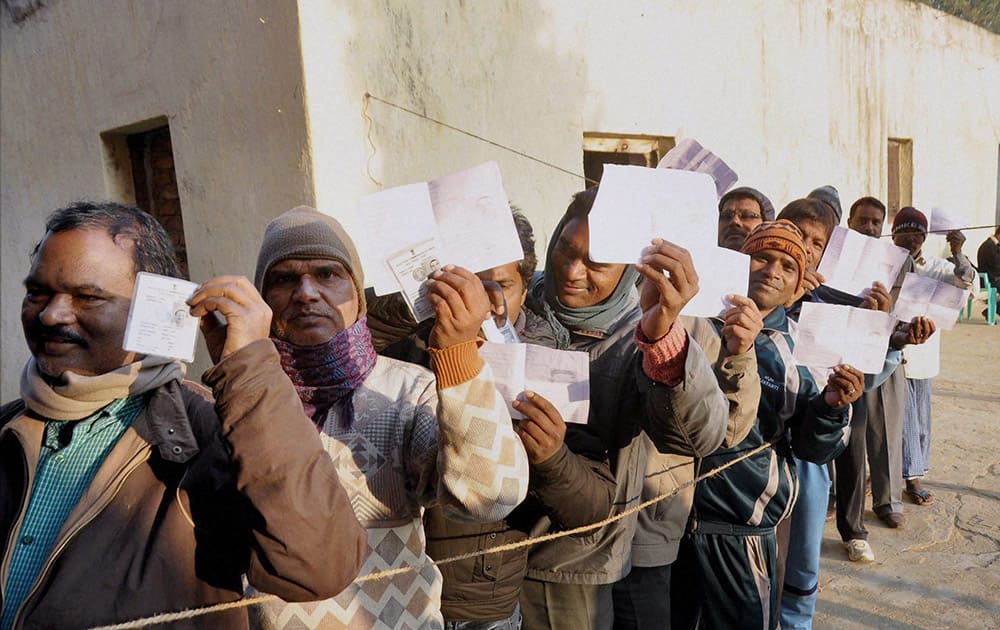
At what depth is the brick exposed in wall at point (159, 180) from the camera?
4.90 m

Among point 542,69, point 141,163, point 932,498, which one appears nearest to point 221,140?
point 141,163

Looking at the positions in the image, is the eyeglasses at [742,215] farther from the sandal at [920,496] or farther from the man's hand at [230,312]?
the man's hand at [230,312]

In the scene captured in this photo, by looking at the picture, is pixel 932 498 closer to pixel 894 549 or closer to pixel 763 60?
pixel 894 549

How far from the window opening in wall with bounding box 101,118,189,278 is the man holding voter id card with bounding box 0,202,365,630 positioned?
12.6 ft

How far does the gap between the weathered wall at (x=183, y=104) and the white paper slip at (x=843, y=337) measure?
2.79m

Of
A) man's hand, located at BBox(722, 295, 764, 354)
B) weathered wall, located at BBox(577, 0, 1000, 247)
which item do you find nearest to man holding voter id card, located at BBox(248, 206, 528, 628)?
man's hand, located at BBox(722, 295, 764, 354)

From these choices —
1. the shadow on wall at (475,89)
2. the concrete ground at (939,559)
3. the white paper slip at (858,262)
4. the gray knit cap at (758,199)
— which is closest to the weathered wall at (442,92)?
the shadow on wall at (475,89)

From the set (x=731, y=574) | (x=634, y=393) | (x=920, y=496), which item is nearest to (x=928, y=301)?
(x=731, y=574)

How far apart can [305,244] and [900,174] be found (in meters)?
11.9

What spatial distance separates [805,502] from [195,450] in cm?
259

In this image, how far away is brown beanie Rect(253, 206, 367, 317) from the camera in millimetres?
1472

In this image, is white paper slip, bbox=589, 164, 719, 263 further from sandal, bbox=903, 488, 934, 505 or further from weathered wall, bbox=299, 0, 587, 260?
sandal, bbox=903, 488, 934, 505

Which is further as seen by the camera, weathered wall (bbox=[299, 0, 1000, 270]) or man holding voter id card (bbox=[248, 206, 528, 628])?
weathered wall (bbox=[299, 0, 1000, 270])

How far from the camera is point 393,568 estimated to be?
4.42 ft
